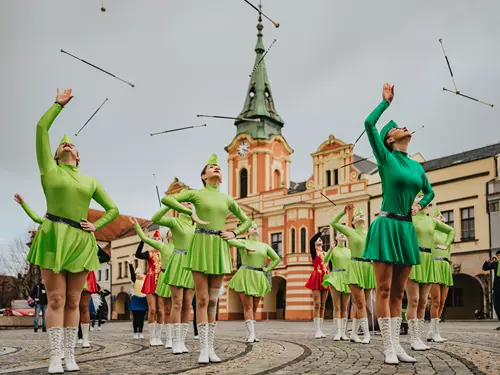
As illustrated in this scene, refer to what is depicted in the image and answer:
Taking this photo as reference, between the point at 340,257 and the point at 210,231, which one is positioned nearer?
the point at 210,231

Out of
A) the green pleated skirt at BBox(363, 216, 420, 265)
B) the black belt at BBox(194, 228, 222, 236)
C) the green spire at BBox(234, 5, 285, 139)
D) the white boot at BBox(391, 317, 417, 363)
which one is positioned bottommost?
the white boot at BBox(391, 317, 417, 363)

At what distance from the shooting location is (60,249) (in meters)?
6.95

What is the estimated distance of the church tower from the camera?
50.7 meters

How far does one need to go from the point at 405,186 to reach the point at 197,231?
2.62m

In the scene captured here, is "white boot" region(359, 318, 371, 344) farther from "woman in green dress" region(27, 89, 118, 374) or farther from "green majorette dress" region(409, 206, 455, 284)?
"woman in green dress" region(27, 89, 118, 374)

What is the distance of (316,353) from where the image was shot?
8.86 m

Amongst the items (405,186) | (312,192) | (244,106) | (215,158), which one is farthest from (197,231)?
(244,106)

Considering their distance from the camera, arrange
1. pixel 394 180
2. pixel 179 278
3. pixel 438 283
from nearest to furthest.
A: pixel 394 180 → pixel 179 278 → pixel 438 283

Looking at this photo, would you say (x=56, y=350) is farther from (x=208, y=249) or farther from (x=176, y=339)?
(x=176, y=339)

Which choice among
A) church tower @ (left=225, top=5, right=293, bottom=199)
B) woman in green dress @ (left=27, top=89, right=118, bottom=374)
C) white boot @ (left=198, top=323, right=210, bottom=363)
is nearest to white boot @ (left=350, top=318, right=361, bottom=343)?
white boot @ (left=198, top=323, right=210, bottom=363)

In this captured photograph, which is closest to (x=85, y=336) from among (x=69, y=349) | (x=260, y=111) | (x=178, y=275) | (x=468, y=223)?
(x=178, y=275)

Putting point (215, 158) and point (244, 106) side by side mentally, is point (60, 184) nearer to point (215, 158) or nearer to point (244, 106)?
point (215, 158)

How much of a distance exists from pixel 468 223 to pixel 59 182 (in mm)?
32861

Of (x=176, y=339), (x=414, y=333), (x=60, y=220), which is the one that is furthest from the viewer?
(x=176, y=339)
